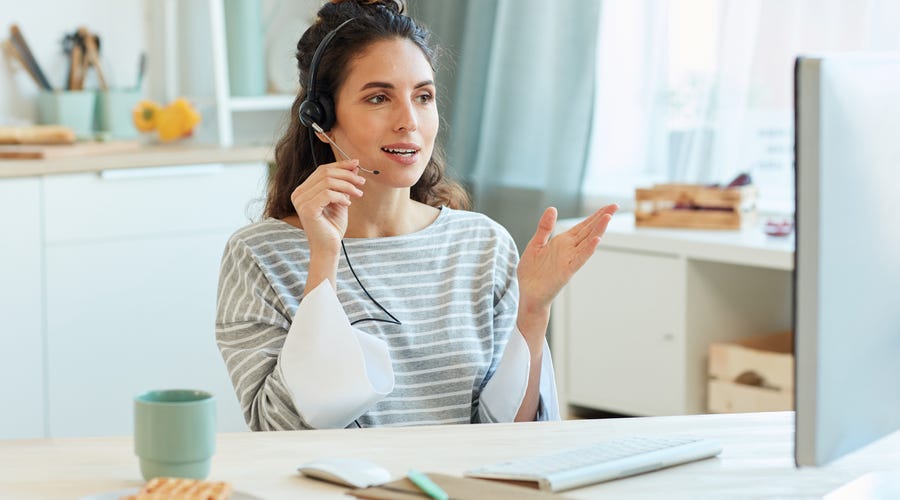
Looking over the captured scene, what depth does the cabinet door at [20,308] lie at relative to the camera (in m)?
3.06

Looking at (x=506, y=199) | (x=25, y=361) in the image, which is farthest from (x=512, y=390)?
(x=506, y=199)

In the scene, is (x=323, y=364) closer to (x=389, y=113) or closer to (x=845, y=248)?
(x=389, y=113)

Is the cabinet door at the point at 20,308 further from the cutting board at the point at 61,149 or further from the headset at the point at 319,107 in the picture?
the headset at the point at 319,107

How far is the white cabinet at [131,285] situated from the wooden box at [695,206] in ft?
3.20

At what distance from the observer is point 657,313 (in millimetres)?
3135

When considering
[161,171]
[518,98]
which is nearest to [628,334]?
Result: [518,98]

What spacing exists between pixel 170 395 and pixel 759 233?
6.77ft

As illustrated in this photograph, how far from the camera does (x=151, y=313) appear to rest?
3344 mm

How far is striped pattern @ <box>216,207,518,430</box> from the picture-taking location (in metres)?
1.73

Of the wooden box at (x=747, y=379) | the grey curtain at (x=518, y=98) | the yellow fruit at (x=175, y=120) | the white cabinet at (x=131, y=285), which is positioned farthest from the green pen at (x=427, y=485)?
the yellow fruit at (x=175, y=120)

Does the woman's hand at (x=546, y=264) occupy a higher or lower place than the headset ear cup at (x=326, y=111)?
lower

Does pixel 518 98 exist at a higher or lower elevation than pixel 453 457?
higher

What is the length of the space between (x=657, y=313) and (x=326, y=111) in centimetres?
145

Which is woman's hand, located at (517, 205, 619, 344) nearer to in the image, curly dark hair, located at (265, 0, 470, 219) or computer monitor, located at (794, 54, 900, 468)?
curly dark hair, located at (265, 0, 470, 219)
